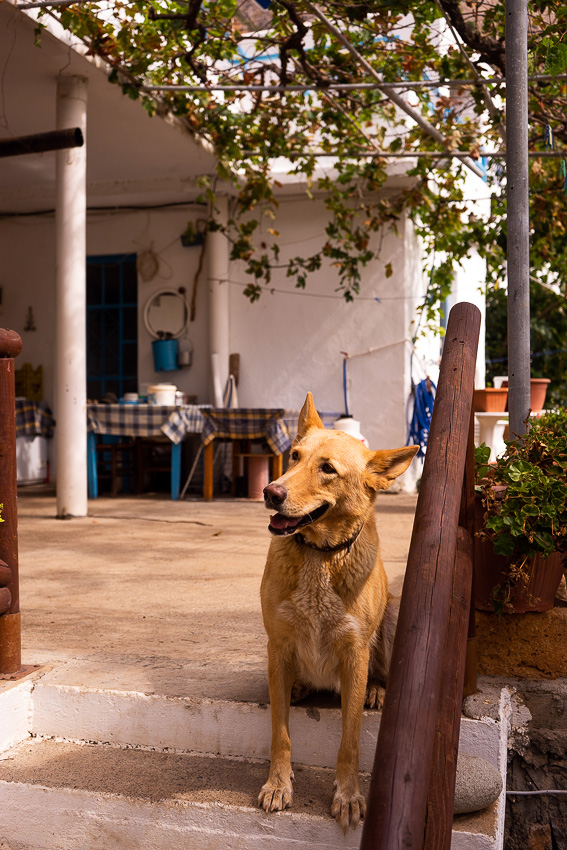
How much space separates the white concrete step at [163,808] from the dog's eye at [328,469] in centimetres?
91

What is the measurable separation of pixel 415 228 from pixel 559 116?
316 cm

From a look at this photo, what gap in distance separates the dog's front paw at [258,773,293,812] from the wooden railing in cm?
50

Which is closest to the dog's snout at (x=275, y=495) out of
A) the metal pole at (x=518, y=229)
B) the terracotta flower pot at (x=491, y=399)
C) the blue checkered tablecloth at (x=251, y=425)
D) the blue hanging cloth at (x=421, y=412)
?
the metal pole at (x=518, y=229)

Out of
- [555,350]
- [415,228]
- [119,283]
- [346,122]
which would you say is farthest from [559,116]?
[555,350]

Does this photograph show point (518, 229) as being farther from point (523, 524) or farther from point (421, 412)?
point (421, 412)

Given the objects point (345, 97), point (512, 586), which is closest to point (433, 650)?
point (512, 586)

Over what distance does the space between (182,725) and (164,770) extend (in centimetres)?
16

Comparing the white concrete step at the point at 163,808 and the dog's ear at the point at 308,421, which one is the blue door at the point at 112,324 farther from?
the white concrete step at the point at 163,808

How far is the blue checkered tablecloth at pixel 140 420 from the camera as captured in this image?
751cm

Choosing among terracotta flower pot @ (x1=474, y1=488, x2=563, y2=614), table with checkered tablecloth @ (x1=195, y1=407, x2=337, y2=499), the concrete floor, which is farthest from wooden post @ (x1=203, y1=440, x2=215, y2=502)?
terracotta flower pot @ (x1=474, y1=488, x2=563, y2=614)

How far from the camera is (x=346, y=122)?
22.4 feet

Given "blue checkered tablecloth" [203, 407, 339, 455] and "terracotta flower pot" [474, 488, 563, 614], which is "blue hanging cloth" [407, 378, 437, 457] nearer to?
"blue checkered tablecloth" [203, 407, 339, 455]

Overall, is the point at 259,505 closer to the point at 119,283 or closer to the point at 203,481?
the point at 203,481

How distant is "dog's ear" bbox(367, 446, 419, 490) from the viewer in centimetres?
223
